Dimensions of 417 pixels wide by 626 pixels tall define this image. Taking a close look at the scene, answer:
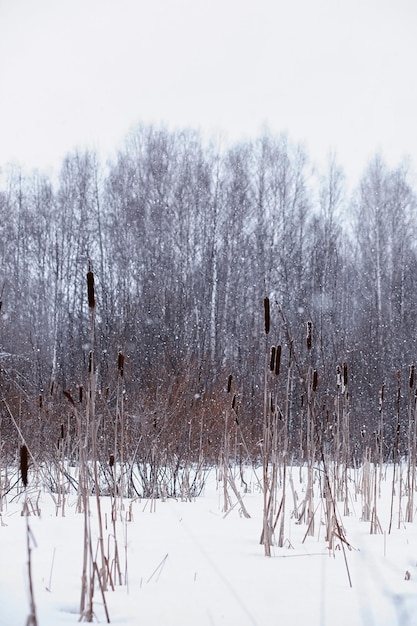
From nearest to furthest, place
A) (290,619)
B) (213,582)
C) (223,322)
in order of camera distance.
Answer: (290,619)
(213,582)
(223,322)

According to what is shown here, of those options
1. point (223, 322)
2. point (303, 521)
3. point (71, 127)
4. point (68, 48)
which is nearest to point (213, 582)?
point (303, 521)

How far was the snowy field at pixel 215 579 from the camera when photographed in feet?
5.74

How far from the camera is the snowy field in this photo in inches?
68.9

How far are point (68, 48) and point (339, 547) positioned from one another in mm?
9653

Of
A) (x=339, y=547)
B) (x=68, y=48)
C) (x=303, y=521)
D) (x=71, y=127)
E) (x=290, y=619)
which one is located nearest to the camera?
(x=290, y=619)

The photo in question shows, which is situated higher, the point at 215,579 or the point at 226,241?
the point at 226,241

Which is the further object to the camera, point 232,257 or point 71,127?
point 71,127

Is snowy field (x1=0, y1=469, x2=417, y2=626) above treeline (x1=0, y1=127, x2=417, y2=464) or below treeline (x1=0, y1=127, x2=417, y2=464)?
below

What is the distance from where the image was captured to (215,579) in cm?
209

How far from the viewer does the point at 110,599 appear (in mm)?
1877

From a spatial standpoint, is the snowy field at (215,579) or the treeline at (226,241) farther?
the treeline at (226,241)

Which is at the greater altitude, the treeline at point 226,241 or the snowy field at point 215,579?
the treeline at point 226,241

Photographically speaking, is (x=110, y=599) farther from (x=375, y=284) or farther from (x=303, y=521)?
(x=375, y=284)

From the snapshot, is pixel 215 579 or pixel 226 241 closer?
pixel 215 579
